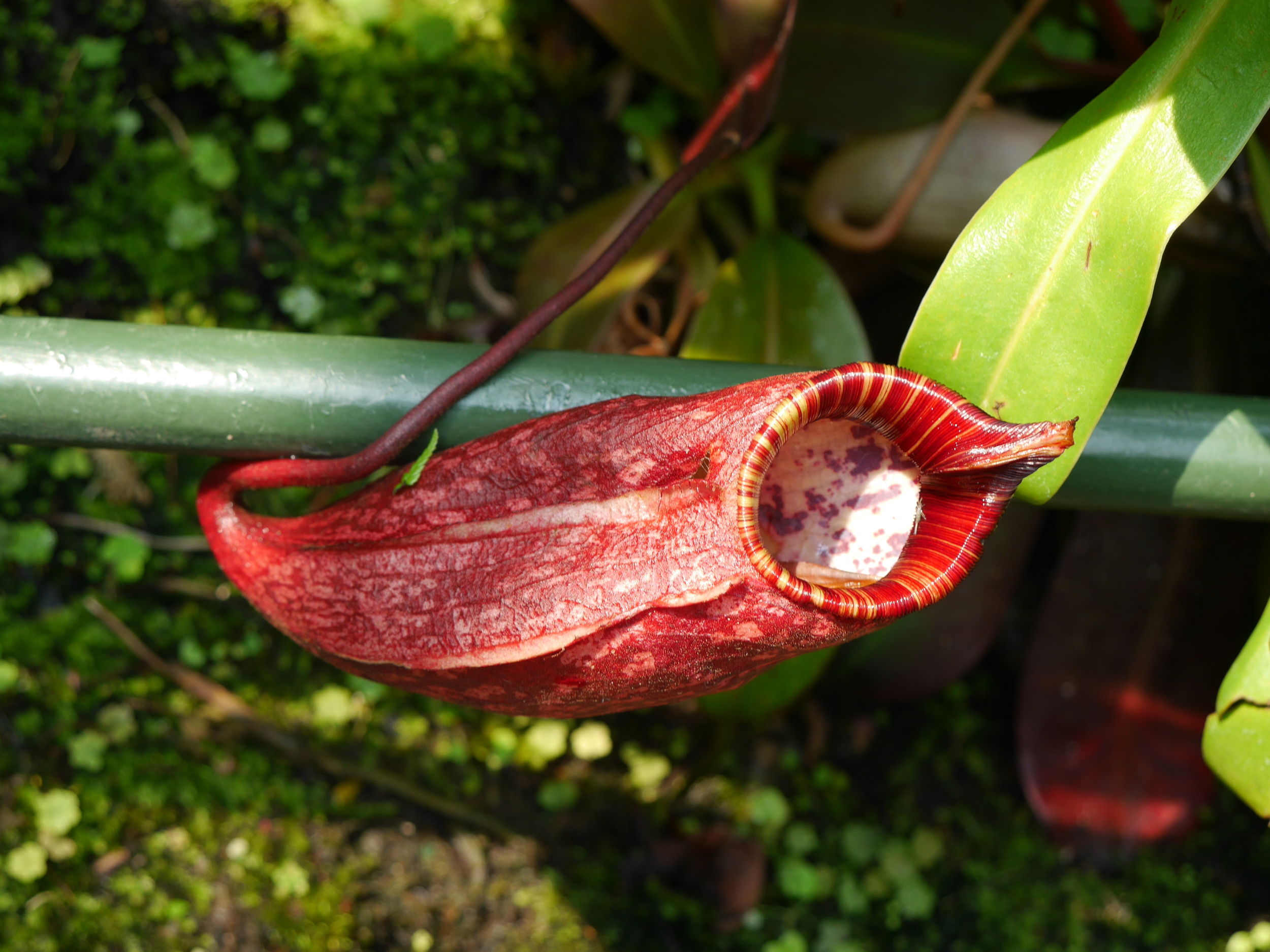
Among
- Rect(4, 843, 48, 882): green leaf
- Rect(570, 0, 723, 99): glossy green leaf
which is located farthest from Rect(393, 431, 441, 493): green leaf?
Rect(4, 843, 48, 882): green leaf

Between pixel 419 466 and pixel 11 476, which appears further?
pixel 11 476

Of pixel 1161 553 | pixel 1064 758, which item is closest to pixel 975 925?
pixel 1064 758

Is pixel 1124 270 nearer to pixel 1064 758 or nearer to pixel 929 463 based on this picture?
pixel 929 463

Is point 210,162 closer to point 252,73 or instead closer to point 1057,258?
point 252,73

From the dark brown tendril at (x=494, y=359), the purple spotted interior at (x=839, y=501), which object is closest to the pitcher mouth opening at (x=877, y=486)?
the purple spotted interior at (x=839, y=501)

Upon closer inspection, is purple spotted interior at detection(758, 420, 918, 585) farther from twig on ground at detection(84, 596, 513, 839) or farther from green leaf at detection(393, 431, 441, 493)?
twig on ground at detection(84, 596, 513, 839)

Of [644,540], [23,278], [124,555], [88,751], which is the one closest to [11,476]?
[124,555]
